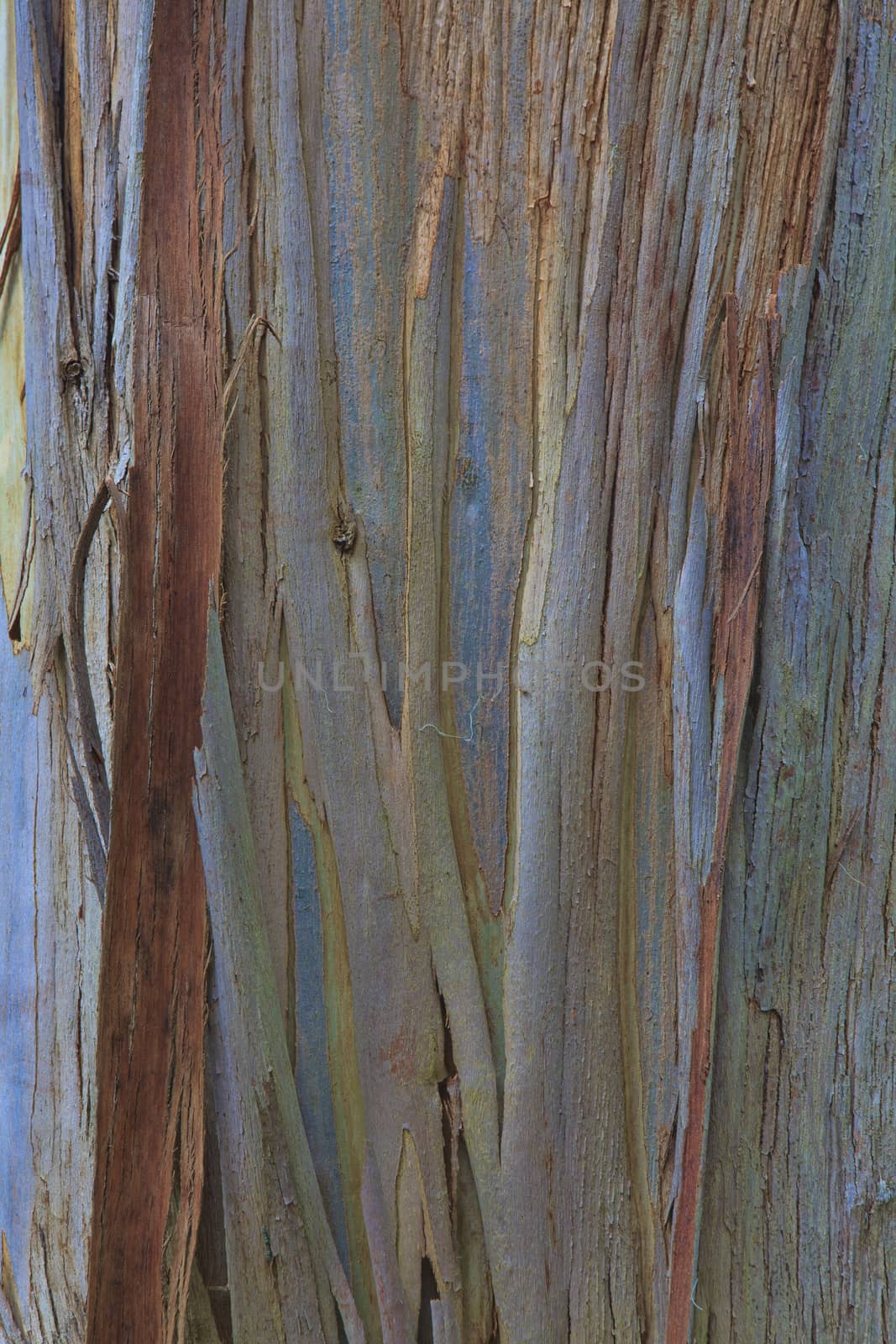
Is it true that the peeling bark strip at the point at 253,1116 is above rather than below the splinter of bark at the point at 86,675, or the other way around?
below

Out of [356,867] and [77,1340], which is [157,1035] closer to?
[356,867]

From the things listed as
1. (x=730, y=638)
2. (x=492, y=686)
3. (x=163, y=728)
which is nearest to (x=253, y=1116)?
(x=163, y=728)

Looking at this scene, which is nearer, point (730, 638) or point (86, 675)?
point (730, 638)

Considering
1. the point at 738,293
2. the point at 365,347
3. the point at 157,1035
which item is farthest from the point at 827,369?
the point at 157,1035

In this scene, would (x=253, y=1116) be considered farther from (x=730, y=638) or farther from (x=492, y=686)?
(x=730, y=638)

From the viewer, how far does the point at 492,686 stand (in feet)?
3.68

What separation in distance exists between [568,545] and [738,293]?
1.16 feet

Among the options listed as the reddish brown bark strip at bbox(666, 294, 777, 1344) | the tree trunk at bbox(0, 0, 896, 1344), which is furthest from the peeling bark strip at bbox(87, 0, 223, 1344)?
the reddish brown bark strip at bbox(666, 294, 777, 1344)

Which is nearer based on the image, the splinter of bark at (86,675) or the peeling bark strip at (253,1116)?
the peeling bark strip at (253,1116)

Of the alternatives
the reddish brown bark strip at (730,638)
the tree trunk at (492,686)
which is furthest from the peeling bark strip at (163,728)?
the reddish brown bark strip at (730,638)

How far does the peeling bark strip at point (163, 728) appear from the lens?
105 centimetres

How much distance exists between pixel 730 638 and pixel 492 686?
28 cm

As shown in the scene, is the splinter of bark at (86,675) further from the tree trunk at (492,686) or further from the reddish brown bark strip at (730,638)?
the reddish brown bark strip at (730,638)

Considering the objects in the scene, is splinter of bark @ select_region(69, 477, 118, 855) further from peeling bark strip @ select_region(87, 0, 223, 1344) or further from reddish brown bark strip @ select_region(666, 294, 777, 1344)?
reddish brown bark strip @ select_region(666, 294, 777, 1344)
